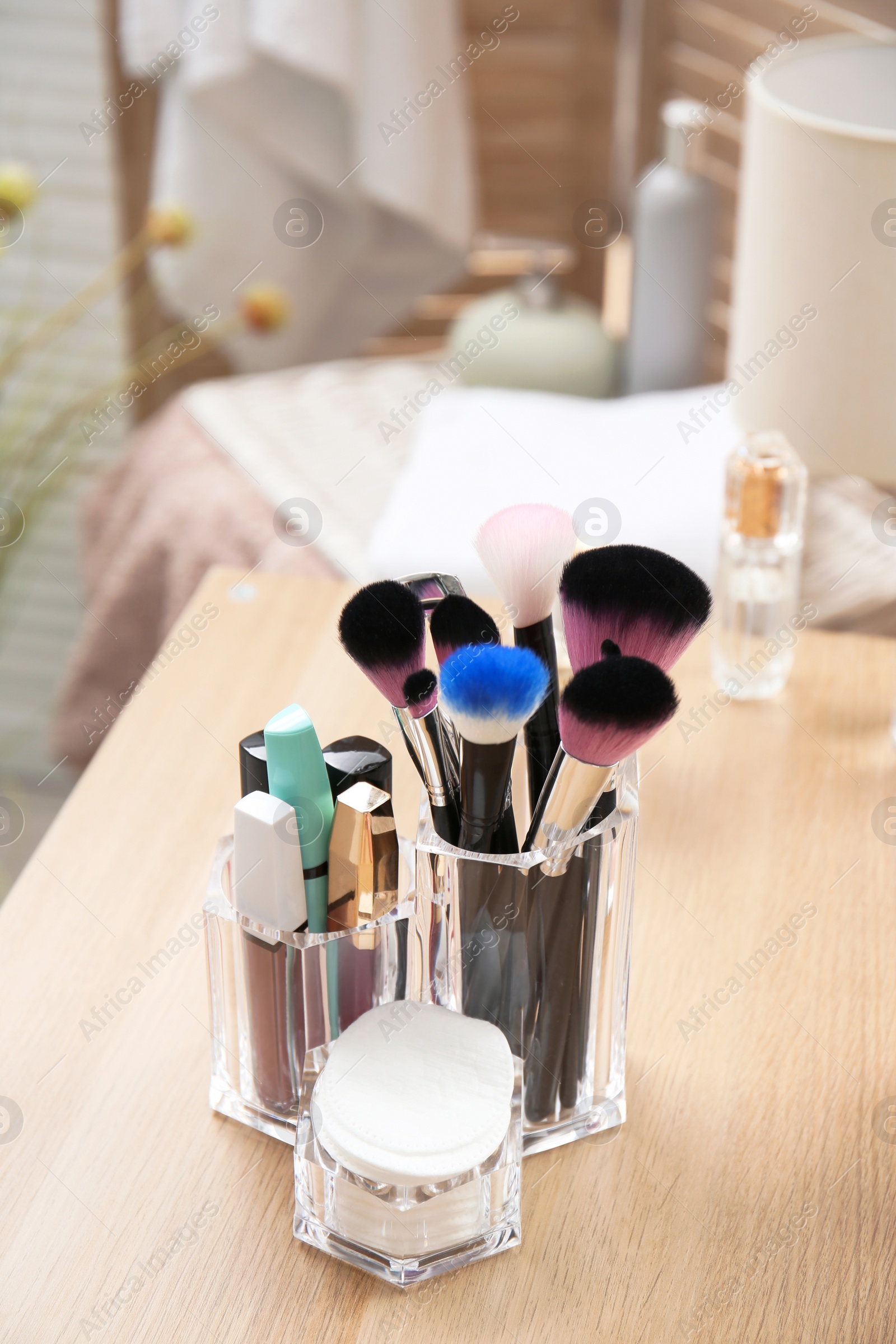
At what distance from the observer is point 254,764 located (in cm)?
48

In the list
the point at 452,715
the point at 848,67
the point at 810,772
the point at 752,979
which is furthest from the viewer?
the point at 848,67

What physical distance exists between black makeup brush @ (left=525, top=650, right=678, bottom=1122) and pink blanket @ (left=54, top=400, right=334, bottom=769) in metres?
0.73

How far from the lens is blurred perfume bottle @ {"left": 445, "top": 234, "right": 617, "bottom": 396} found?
4.87ft

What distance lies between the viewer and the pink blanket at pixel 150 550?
125cm

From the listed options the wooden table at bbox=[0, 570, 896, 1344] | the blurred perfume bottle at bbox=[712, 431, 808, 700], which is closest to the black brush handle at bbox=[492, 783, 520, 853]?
the wooden table at bbox=[0, 570, 896, 1344]

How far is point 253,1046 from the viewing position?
1.71 ft

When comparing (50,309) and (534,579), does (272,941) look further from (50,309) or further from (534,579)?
(50,309)

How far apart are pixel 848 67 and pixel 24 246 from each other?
1295mm

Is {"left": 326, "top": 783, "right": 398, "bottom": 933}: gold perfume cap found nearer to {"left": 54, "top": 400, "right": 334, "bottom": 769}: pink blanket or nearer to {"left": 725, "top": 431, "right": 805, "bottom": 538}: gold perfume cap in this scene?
{"left": 725, "top": 431, "right": 805, "bottom": 538}: gold perfume cap

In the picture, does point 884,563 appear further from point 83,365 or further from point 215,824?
point 83,365

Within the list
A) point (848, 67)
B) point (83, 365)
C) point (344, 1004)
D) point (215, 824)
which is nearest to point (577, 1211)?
point (344, 1004)

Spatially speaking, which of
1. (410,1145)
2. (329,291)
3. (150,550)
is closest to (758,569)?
(410,1145)

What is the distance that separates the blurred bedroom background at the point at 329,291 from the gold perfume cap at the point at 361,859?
1.91 feet

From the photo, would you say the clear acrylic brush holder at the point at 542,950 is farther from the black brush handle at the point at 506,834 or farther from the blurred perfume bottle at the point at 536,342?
the blurred perfume bottle at the point at 536,342
